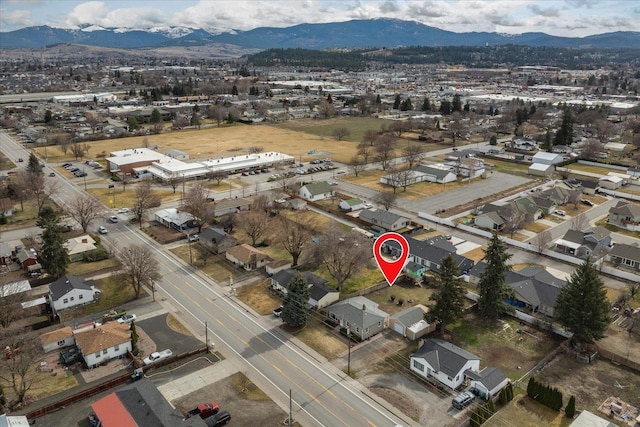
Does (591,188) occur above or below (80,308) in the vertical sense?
above

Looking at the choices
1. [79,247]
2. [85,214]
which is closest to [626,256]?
[79,247]

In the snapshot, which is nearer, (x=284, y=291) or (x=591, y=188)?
(x=284, y=291)

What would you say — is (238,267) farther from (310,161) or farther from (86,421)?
(310,161)

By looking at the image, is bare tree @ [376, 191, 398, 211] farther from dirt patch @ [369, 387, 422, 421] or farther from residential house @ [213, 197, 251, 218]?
dirt patch @ [369, 387, 422, 421]

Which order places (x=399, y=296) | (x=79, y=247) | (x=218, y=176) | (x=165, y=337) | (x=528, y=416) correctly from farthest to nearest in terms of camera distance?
(x=218, y=176)
(x=79, y=247)
(x=399, y=296)
(x=165, y=337)
(x=528, y=416)

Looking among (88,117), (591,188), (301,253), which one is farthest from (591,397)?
(88,117)

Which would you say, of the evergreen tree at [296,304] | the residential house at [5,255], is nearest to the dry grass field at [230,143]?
the residential house at [5,255]

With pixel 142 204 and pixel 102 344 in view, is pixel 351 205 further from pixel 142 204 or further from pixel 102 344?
pixel 102 344
